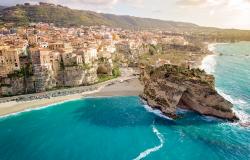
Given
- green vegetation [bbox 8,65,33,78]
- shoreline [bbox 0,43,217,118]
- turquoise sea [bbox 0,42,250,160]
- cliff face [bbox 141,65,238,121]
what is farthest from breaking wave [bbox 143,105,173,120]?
green vegetation [bbox 8,65,33,78]

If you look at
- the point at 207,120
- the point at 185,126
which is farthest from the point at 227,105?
the point at 185,126

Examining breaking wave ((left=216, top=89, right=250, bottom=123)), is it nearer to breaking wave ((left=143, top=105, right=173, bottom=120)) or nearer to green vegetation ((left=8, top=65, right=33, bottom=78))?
breaking wave ((left=143, top=105, right=173, bottom=120))

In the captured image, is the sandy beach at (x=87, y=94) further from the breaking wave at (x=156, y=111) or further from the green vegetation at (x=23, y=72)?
the breaking wave at (x=156, y=111)

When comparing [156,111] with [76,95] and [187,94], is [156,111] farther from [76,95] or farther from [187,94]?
[76,95]

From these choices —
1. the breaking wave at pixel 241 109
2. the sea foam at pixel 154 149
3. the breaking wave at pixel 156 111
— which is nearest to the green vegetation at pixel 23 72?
the breaking wave at pixel 156 111

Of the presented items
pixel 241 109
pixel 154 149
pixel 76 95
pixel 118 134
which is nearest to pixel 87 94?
pixel 76 95
